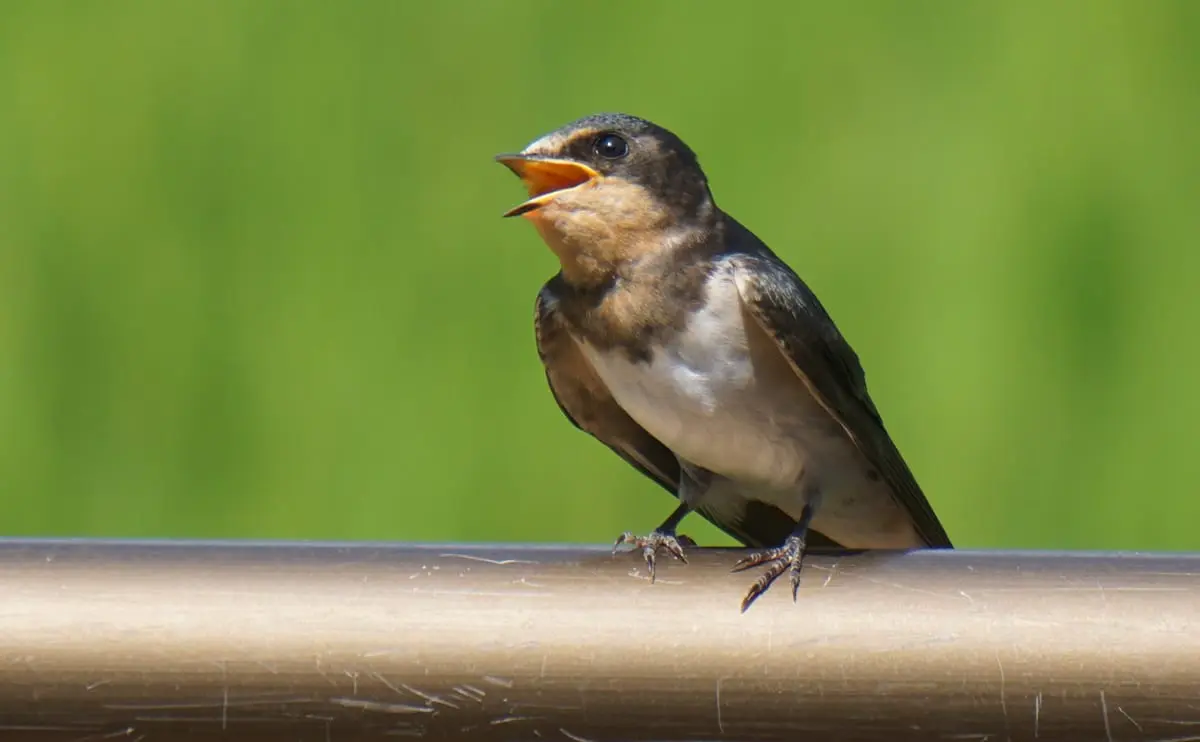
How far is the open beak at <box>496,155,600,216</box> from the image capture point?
1224 millimetres

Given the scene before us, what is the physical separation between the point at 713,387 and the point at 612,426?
7.0 inches

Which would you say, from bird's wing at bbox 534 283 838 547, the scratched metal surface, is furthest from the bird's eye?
the scratched metal surface

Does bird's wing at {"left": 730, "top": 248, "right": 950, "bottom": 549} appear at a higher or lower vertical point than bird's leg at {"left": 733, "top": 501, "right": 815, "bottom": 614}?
higher

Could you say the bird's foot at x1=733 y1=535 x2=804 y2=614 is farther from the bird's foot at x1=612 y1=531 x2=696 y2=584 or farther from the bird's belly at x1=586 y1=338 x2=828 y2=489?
the bird's belly at x1=586 y1=338 x2=828 y2=489

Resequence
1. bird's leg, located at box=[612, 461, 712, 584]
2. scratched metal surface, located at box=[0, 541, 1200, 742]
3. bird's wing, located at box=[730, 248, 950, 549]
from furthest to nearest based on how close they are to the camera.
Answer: bird's wing, located at box=[730, 248, 950, 549] < bird's leg, located at box=[612, 461, 712, 584] < scratched metal surface, located at box=[0, 541, 1200, 742]

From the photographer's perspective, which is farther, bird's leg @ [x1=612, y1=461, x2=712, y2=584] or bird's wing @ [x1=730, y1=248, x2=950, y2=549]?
bird's wing @ [x1=730, y1=248, x2=950, y2=549]

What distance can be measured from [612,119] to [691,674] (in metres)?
0.70

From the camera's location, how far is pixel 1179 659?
640mm

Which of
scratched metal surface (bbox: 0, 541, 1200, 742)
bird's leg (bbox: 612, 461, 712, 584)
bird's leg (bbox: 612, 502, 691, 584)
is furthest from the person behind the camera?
bird's leg (bbox: 612, 461, 712, 584)

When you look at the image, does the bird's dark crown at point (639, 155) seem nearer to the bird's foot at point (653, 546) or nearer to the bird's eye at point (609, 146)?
the bird's eye at point (609, 146)

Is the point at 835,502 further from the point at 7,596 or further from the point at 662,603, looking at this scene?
the point at 7,596

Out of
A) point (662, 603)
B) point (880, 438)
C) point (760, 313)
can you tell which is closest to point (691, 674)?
point (662, 603)


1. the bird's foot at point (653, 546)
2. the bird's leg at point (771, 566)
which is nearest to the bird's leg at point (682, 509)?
the bird's foot at point (653, 546)

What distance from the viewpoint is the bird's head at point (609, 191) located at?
4.01 ft
